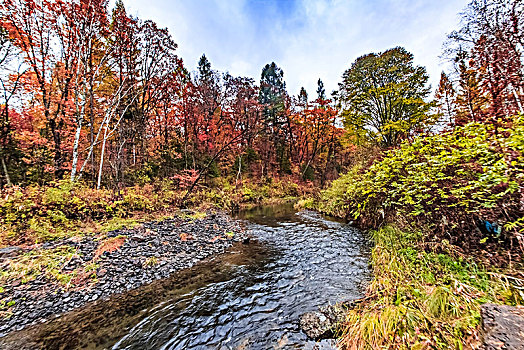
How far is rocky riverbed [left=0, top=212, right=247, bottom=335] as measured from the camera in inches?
145

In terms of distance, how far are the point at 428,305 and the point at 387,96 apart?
42.4 feet

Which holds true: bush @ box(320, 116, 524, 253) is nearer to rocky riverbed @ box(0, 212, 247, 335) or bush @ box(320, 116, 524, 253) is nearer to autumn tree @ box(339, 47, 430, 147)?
rocky riverbed @ box(0, 212, 247, 335)

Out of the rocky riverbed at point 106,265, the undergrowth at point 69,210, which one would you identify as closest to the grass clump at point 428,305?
the rocky riverbed at point 106,265

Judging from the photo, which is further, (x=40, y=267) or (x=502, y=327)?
(x=40, y=267)

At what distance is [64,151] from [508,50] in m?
19.0

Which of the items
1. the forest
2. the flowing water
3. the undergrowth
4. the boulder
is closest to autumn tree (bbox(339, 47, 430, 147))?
the forest

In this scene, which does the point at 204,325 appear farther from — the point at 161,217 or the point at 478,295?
the point at 161,217

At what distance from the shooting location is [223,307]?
3861 mm

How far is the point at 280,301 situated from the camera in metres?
3.91

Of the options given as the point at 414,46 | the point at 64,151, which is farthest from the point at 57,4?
the point at 414,46

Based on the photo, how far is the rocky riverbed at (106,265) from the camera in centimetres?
368

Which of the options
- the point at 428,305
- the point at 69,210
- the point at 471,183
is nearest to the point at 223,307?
the point at 428,305

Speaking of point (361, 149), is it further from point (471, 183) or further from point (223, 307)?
point (223, 307)

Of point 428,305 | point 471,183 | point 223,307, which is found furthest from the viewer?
point 223,307
